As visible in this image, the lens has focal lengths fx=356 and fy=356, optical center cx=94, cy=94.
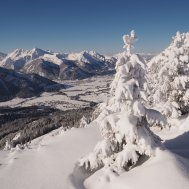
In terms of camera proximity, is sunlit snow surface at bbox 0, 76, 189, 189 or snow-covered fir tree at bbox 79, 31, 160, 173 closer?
sunlit snow surface at bbox 0, 76, 189, 189

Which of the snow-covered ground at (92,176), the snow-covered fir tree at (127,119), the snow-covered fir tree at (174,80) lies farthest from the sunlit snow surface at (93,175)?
the snow-covered fir tree at (174,80)

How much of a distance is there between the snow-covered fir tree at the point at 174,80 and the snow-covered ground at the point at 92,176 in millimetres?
2385

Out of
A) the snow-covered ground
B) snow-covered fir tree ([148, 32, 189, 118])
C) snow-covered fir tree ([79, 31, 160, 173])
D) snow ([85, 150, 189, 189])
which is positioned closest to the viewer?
snow ([85, 150, 189, 189])

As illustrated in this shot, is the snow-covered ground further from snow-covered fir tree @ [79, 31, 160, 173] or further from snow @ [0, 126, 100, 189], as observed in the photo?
snow-covered fir tree @ [79, 31, 160, 173]

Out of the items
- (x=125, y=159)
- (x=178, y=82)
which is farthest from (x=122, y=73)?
(x=178, y=82)

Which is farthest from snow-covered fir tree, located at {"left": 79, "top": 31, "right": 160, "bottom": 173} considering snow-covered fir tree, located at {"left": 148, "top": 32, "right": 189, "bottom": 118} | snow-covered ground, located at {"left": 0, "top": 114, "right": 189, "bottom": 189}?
snow-covered fir tree, located at {"left": 148, "top": 32, "right": 189, "bottom": 118}

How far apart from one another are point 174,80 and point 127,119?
16.0 m

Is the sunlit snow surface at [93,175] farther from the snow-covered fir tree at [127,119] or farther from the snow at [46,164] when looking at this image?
the snow-covered fir tree at [127,119]

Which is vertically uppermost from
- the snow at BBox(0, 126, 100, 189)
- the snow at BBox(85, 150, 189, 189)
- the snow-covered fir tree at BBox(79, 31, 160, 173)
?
the snow-covered fir tree at BBox(79, 31, 160, 173)

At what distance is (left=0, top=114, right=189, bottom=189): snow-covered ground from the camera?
2395 centimetres

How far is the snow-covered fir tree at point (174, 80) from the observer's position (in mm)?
38312

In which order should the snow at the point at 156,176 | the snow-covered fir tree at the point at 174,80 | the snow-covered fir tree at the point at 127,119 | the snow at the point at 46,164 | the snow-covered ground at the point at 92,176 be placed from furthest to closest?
the snow-covered fir tree at the point at 174,80 < the snow at the point at 46,164 < the snow-covered fir tree at the point at 127,119 < the snow-covered ground at the point at 92,176 < the snow at the point at 156,176

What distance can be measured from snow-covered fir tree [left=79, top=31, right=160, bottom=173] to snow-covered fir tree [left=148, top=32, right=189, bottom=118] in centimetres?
1256

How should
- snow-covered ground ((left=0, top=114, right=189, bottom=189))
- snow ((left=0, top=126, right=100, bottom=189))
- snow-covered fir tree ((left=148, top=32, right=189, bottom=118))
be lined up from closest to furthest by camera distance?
snow-covered ground ((left=0, top=114, right=189, bottom=189))
snow ((left=0, top=126, right=100, bottom=189))
snow-covered fir tree ((left=148, top=32, right=189, bottom=118))
